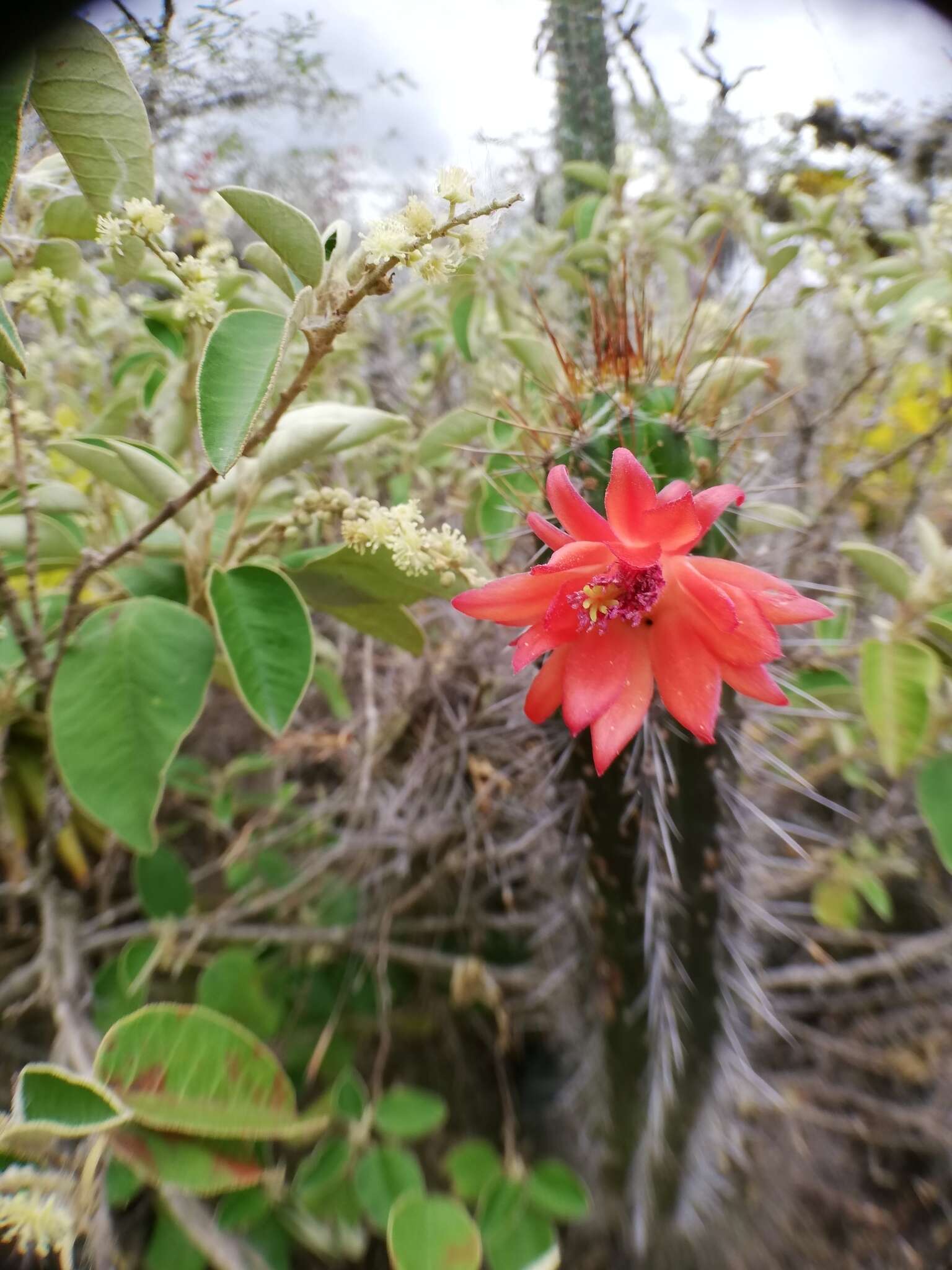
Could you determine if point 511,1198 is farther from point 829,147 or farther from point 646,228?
point 829,147

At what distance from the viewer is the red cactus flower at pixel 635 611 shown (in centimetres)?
37

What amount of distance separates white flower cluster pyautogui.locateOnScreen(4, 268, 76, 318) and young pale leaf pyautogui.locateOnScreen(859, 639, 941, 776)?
677mm

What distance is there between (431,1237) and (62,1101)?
1.28ft

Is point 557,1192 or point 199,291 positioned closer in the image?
point 199,291

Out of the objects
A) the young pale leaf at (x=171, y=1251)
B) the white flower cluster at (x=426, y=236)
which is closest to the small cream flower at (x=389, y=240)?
the white flower cluster at (x=426, y=236)

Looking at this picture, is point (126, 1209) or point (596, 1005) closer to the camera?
point (126, 1209)

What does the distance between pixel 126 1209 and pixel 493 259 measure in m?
1.05

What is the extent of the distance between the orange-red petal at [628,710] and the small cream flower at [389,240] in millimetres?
221

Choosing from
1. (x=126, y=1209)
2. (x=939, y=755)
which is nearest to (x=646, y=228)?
(x=939, y=755)

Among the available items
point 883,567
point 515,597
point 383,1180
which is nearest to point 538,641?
point 515,597

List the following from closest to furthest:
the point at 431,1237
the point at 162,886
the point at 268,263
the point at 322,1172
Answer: the point at 268,263 < the point at 431,1237 < the point at 322,1172 < the point at 162,886

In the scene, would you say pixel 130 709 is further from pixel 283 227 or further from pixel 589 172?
pixel 589 172

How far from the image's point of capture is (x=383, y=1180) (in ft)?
2.45

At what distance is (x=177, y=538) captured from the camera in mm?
589
